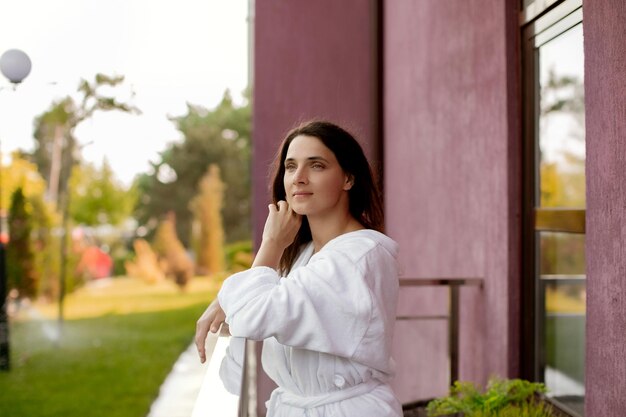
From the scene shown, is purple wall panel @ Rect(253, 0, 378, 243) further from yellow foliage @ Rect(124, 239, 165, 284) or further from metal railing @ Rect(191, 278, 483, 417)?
yellow foliage @ Rect(124, 239, 165, 284)

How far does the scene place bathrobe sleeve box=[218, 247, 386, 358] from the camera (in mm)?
1053

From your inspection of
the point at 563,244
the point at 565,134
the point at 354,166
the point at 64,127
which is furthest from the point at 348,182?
the point at 64,127

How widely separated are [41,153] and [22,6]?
3.60m

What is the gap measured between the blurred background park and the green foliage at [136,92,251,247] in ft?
0.10

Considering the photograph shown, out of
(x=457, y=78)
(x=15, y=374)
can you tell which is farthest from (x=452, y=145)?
(x=15, y=374)

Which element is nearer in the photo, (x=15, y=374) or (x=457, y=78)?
(x=457, y=78)

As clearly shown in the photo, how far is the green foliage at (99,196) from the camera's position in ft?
53.2

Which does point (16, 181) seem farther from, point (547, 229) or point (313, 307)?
point (313, 307)

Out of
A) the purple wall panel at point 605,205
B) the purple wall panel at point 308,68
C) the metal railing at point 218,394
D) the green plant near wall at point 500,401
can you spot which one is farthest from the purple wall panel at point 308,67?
the metal railing at point 218,394

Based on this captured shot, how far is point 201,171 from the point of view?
17.9 meters

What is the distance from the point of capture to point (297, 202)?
122 centimetres

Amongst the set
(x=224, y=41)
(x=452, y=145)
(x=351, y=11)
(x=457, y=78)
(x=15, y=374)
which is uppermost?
(x=224, y=41)

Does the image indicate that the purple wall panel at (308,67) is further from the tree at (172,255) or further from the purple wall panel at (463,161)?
the tree at (172,255)

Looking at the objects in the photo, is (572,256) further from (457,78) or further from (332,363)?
(332,363)
